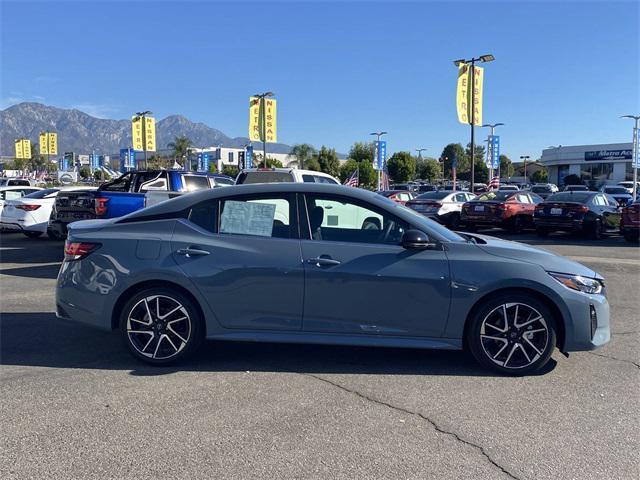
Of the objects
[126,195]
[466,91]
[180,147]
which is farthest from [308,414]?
[180,147]

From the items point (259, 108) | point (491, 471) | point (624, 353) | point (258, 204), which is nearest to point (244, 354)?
point (258, 204)

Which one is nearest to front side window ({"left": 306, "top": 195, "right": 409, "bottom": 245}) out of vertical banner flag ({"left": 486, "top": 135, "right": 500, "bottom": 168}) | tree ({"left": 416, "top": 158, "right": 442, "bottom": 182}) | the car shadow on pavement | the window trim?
the window trim

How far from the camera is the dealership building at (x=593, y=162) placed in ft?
209

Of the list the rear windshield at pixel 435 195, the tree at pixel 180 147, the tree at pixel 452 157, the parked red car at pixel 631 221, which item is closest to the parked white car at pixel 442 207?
the rear windshield at pixel 435 195

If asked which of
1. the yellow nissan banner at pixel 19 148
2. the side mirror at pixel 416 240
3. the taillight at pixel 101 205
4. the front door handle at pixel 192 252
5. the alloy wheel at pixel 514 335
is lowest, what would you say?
the alloy wheel at pixel 514 335

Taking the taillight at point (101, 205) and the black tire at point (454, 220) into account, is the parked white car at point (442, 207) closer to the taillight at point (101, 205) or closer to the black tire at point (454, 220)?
the black tire at point (454, 220)

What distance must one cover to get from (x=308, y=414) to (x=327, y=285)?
1123mm

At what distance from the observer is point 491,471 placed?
319 cm

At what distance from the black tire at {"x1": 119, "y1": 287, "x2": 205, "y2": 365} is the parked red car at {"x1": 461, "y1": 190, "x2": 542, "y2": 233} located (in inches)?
621

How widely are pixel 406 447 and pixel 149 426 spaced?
5.55 feet

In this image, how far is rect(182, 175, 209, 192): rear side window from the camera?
12.8m

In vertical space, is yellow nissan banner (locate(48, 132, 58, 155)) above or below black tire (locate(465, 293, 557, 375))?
above

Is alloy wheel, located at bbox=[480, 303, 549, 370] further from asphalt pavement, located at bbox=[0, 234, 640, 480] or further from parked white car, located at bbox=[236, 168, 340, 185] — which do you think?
parked white car, located at bbox=[236, 168, 340, 185]

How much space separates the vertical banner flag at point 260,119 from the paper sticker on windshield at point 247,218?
2881cm
